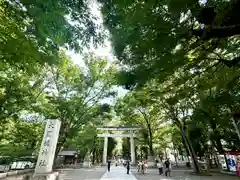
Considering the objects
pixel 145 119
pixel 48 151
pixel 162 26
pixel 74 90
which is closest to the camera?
pixel 162 26

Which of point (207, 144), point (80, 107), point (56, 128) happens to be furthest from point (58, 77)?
point (207, 144)

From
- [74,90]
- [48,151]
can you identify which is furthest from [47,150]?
[74,90]

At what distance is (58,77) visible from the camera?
1354 centimetres

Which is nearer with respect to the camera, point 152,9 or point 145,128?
point 152,9

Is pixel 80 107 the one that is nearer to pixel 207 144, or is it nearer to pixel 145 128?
pixel 145 128

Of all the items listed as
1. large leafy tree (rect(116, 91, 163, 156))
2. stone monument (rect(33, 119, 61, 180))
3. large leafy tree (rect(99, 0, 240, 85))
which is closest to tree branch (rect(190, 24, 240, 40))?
large leafy tree (rect(99, 0, 240, 85))

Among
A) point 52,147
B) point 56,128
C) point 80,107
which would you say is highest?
point 80,107

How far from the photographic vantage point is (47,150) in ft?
31.7

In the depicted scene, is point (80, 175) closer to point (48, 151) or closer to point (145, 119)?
point (48, 151)

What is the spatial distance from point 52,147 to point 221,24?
9800 millimetres

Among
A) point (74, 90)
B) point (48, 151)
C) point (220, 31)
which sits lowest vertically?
point (48, 151)

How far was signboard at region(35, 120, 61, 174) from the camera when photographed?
918 centimetres

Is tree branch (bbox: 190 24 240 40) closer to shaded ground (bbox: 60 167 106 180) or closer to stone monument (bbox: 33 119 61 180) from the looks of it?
stone monument (bbox: 33 119 61 180)

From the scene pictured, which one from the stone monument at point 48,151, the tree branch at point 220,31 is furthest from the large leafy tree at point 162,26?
the stone monument at point 48,151
